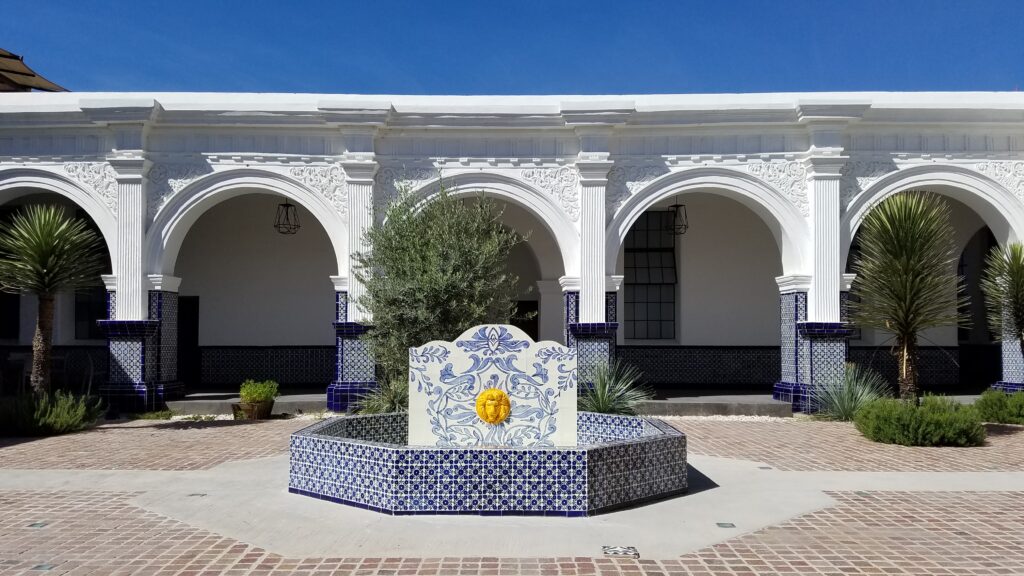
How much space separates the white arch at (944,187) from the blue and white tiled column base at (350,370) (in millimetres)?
A: 8255

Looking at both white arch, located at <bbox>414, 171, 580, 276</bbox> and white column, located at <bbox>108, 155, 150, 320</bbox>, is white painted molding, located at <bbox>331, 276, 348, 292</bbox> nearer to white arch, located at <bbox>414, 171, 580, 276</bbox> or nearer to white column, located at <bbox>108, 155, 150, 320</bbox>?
white arch, located at <bbox>414, 171, 580, 276</bbox>

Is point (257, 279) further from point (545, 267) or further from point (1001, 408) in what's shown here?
point (1001, 408)

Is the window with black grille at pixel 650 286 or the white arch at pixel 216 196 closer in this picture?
the white arch at pixel 216 196

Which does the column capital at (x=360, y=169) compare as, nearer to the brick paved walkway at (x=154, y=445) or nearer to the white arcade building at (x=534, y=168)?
the white arcade building at (x=534, y=168)

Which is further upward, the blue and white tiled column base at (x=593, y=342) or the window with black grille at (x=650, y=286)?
the window with black grille at (x=650, y=286)

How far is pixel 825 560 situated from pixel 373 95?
1103 centimetres

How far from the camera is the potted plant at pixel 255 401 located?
12.9 metres

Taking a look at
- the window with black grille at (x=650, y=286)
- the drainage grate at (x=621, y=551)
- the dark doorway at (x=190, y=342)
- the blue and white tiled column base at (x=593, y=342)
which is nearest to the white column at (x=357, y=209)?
the blue and white tiled column base at (x=593, y=342)

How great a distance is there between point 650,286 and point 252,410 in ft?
27.3

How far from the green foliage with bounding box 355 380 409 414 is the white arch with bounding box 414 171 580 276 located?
3570mm

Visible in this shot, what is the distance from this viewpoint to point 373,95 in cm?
1392

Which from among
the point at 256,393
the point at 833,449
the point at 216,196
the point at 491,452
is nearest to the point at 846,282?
the point at 833,449

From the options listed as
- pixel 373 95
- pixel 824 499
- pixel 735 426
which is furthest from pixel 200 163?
pixel 824 499

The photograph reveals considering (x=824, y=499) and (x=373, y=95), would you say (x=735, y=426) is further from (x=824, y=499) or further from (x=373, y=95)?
(x=373, y=95)
